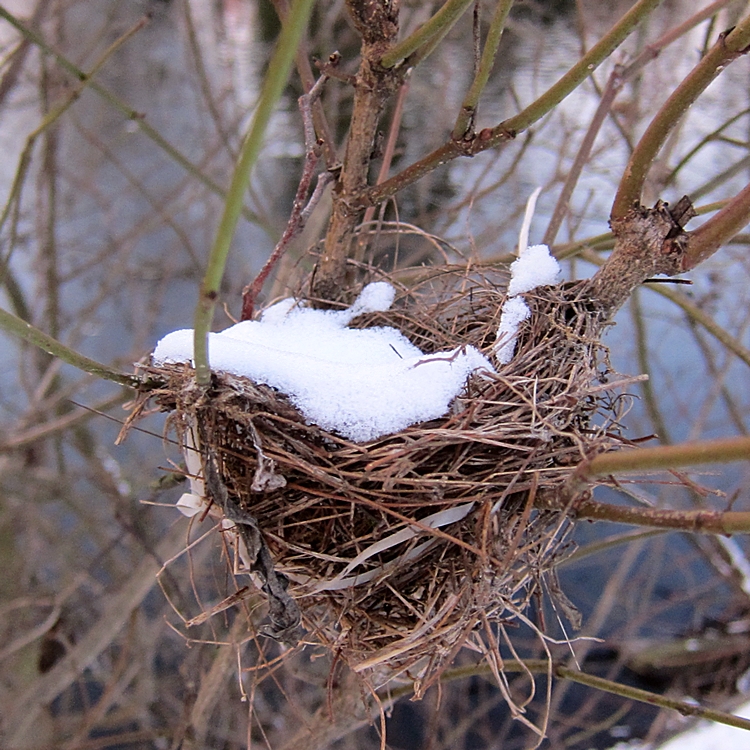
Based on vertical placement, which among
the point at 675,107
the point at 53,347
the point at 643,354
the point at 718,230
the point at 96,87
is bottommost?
the point at 53,347

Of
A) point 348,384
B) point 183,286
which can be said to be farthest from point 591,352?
point 183,286

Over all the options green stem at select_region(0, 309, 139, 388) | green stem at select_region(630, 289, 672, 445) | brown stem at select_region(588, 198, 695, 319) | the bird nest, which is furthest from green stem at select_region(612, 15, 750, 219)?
green stem at select_region(630, 289, 672, 445)

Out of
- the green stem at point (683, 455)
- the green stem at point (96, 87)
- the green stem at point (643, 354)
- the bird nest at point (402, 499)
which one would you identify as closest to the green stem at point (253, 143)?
the bird nest at point (402, 499)

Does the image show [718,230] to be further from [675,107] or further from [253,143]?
[253,143]

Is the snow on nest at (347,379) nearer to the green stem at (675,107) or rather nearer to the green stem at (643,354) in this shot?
the green stem at (675,107)

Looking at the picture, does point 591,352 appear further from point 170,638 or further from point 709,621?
point 709,621

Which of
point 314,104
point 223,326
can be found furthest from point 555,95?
point 223,326
